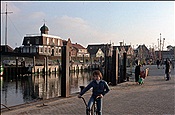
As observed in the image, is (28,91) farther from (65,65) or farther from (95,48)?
(95,48)

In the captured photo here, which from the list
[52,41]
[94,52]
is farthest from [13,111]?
[94,52]

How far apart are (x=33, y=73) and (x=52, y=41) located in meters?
39.4

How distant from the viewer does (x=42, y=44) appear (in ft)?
259

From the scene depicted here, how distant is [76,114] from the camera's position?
8.59 metres

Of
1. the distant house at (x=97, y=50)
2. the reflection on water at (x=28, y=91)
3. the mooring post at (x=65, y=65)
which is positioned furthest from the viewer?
the distant house at (x=97, y=50)

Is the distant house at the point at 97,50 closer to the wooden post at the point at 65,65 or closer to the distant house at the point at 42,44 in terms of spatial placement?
the distant house at the point at 42,44

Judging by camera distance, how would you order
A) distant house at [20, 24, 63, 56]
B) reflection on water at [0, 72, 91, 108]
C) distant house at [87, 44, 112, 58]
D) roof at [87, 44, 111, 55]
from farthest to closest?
roof at [87, 44, 111, 55]
distant house at [87, 44, 112, 58]
distant house at [20, 24, 63, 56]
reflection on water at [0, 72, 91, 108]

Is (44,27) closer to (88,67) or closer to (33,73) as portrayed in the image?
(88,67)

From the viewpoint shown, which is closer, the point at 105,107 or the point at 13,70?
the point at 105,107

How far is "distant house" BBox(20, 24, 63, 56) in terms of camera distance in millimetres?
78062

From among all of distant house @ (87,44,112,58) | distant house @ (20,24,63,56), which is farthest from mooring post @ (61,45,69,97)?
distant house @ (87,44,112,58)

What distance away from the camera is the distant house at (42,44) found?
78062mm

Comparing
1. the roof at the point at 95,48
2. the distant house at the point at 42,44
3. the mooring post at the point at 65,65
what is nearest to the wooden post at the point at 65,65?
the mooring post at the point at 65,65

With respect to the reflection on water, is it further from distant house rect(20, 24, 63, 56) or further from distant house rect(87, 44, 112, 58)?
distant house rect(87, 44, 112, 58)
